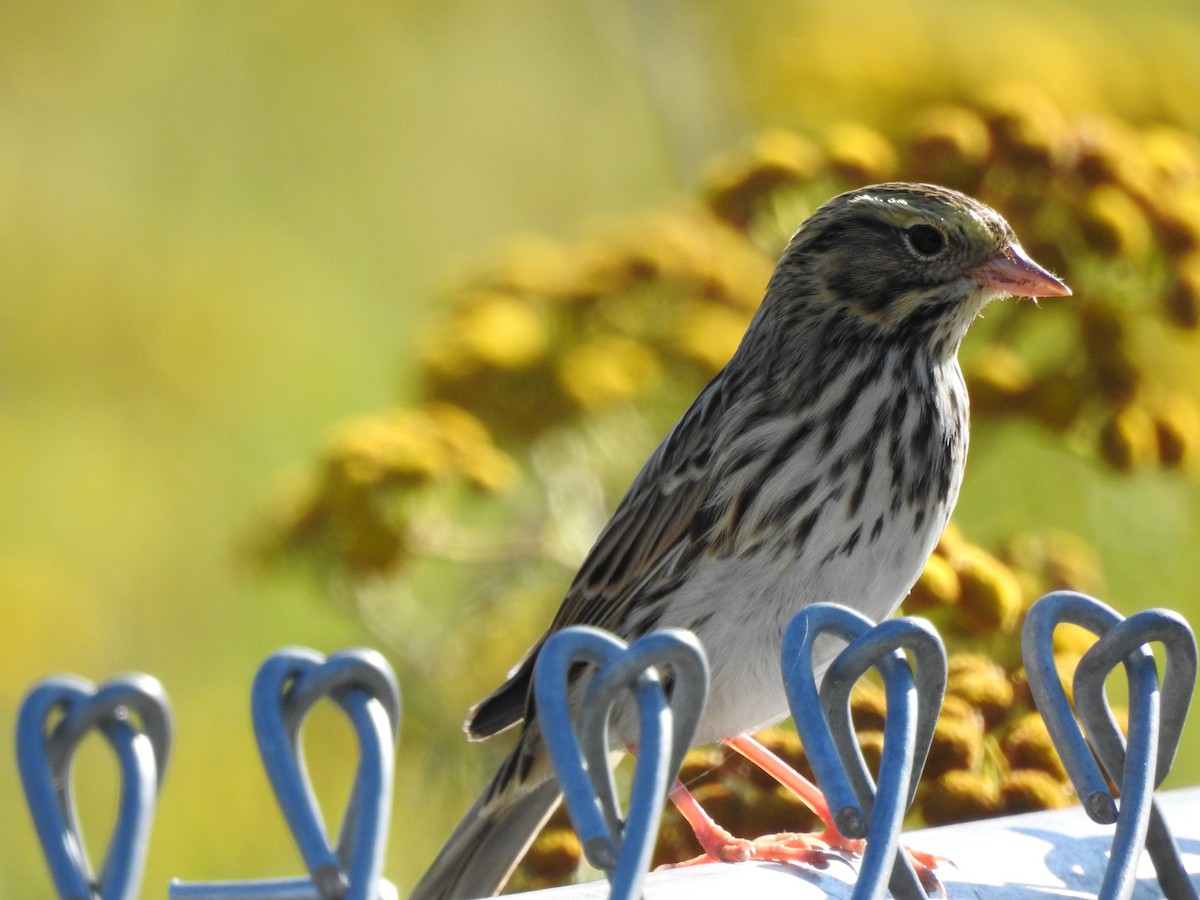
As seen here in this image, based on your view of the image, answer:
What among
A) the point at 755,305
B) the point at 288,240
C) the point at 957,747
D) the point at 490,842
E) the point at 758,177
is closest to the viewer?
the point at 957,747

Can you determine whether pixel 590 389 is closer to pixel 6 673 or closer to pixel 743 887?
pixel 743 887

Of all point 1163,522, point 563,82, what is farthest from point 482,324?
point 563,82

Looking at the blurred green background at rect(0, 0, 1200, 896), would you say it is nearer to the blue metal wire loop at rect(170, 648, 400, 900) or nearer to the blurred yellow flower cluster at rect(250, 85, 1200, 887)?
the blurred yellow flower cluster at rect(250, 85, 1200, 887)

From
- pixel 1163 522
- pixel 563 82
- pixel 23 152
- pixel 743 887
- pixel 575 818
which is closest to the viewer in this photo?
pixel 575 818

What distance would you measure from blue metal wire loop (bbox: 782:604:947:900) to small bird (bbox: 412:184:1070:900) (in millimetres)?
1210

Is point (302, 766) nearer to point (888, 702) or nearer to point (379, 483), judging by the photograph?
point (888, 702)

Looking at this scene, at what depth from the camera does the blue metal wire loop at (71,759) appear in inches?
52.0

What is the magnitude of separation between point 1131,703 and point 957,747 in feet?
3.01

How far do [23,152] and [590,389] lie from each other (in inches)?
213

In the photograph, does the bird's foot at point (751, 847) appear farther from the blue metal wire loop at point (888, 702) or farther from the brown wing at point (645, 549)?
the blue metal wire loop at point (888, 702)

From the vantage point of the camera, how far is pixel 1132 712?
5.54 ft

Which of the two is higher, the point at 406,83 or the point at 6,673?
the point at 406,83

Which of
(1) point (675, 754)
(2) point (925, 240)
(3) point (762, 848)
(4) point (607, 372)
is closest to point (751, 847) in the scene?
(3) point (762, 848)

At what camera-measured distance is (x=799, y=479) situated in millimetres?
2855
